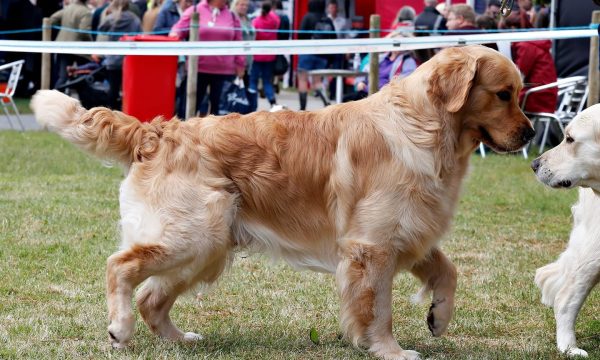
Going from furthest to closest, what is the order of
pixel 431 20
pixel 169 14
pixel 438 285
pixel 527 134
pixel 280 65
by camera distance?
pixel 280 65 < pixel 169 14 < pixel 431 20 < pixel 438 285 < pixel 527 134

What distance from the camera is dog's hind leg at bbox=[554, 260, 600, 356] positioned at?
4.96m

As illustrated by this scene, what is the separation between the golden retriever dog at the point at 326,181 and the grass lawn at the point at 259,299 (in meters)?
0.37

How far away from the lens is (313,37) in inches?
786

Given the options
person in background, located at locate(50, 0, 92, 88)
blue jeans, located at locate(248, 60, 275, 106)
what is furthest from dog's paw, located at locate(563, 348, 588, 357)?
blue jeans, located at locate(248, 60, 275, 106)

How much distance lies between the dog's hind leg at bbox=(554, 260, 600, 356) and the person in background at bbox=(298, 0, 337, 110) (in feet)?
44.8

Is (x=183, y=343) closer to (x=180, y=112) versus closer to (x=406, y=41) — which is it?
(x=406, y=41)

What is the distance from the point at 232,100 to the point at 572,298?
999cm

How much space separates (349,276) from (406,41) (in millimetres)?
4662

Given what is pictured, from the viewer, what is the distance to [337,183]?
4.70 m

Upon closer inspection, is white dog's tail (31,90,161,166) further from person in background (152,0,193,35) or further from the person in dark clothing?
person in background (152,0,193,35)

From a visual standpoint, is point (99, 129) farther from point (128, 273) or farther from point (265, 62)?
point (265, 62)

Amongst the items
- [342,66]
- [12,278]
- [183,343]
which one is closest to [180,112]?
[342,66]

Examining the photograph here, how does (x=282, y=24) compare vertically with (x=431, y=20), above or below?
below

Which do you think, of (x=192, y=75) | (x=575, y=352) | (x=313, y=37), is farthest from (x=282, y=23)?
(x=575, y=352)
